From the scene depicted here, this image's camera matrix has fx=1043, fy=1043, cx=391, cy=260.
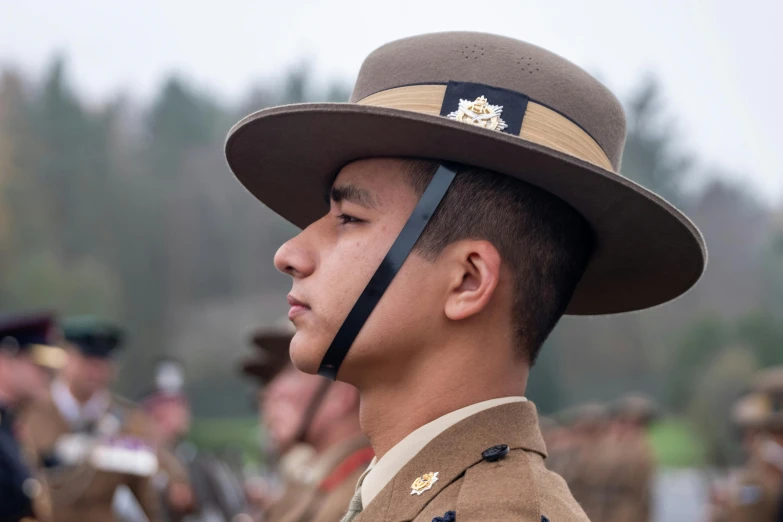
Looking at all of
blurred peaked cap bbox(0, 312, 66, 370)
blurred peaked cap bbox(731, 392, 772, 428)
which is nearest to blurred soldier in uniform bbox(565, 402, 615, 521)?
blurred peaked cap bbox(731, 392, 772, 428)

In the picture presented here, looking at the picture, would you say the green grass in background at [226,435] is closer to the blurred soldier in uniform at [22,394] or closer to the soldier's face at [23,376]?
the blurred soldier in uniform at [22,394]

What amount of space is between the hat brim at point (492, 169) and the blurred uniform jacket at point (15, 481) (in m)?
4.99

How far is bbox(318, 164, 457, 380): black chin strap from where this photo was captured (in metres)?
2.29

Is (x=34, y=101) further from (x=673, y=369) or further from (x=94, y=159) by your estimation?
(x=673, y=369)

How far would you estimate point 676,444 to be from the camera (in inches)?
1391

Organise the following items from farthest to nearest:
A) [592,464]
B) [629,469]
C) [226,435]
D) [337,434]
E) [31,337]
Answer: [226,435] < [592,464] < [629,469] < [31,337] < [337,434]

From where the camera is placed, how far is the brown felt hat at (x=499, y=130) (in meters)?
2.24

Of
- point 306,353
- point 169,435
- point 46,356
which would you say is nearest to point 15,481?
point 46,356

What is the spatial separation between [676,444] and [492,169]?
34920 mm

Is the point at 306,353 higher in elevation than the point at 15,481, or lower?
higher

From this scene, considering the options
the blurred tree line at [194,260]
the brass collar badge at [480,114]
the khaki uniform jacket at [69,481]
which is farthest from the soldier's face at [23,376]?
the blurred tree line at [194,260]

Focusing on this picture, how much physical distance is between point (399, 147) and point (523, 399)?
0.63 meters

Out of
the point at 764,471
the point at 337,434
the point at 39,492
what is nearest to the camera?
the point at 337,434

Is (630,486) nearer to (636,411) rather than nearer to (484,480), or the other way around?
(636,411)
